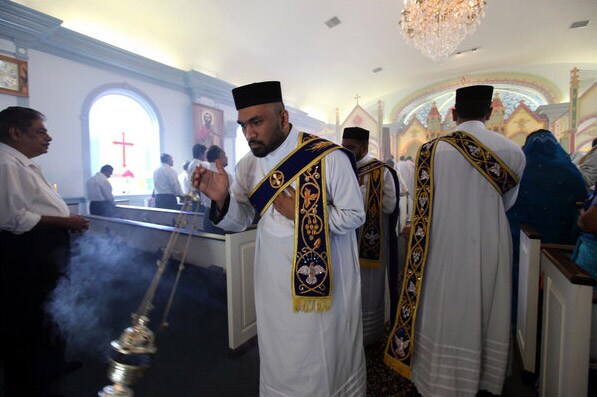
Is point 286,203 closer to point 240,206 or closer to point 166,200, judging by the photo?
point 240,206

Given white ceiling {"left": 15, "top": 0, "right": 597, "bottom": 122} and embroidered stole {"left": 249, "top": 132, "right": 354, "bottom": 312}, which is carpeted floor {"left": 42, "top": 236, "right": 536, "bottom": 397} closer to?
embroidered stole {"left": 249, "top": 132, "right": 354, "bottom": 312}

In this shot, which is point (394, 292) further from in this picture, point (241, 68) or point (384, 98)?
point (384, 98)

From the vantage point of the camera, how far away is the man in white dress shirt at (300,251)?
1285mm

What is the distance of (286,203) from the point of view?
51.9 inches

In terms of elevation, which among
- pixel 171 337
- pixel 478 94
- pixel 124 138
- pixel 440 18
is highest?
pixel 440 18

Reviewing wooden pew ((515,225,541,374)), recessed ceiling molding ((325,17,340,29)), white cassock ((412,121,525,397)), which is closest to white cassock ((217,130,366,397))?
white cassock ((412,121,525,397))

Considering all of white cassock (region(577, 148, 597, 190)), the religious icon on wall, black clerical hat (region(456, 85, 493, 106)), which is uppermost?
the religious icon on wall

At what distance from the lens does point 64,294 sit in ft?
6.84

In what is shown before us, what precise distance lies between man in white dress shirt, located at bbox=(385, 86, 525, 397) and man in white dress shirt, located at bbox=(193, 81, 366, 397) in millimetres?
532

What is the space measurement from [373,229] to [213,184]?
1.39m

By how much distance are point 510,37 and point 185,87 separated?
9232mm

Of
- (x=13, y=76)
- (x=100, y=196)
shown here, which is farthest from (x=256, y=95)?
(x=13, y=76)

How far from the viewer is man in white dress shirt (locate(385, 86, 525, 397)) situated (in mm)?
1624

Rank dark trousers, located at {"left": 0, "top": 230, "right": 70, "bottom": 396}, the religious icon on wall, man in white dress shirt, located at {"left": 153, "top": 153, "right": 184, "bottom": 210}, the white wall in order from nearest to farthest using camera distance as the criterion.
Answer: dark trousers, located at {"left": 0, "top": 230, "right": 70, "bottom": 396}, the white wall, man in white dress shirt, located at {"left": 153, "top": 153, "right": 184, "bottom": 210}, the religious icon on wall
